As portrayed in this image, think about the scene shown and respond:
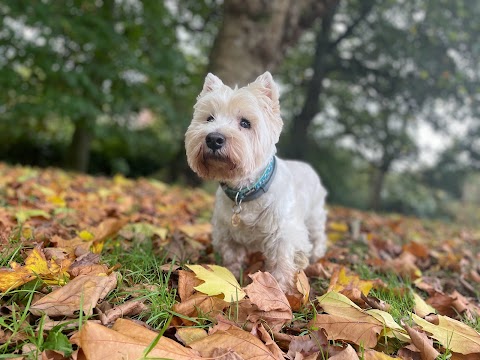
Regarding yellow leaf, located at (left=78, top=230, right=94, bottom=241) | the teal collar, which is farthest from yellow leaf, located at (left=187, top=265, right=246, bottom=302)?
yellow leaf, located at (left=78, top=230, right=94, bottom=241)

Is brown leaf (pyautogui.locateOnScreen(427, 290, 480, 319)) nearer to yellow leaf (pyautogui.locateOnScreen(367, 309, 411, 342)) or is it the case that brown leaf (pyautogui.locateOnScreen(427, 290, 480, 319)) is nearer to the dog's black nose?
yellow leaf (pyautogui.locateOnScreen(367, 309, 411, 342))

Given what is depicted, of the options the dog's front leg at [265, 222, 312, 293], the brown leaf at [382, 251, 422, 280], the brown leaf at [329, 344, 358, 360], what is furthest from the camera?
the brown leaf at [382, 251, 422, 280]

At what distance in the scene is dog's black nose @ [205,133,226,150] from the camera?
2.74m

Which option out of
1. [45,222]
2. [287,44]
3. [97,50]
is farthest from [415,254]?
[97,50]

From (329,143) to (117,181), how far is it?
29.8 feet

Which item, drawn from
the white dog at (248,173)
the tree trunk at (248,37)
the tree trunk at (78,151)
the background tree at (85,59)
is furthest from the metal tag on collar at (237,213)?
the tree trunk at (78,151)

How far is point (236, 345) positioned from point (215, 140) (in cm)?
131

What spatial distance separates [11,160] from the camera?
13.1 meters

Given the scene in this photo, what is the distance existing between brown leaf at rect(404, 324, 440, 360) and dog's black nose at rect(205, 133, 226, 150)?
4.91ft

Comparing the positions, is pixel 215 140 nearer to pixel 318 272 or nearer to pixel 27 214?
pixel 318 272

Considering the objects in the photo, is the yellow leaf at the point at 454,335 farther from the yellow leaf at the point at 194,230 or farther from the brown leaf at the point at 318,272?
the yellow leaf at the point at 194,230

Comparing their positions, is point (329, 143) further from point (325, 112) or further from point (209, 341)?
point (209, 341)

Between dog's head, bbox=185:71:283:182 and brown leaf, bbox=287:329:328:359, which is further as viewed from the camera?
dog's head, bbox=185:71:283:182

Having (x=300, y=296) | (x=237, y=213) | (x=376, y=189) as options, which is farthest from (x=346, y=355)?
(x=376, y=189)
